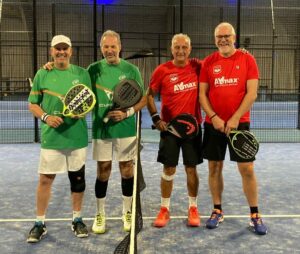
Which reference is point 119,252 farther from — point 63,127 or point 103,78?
point 103,78

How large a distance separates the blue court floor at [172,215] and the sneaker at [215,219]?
1.9 inches

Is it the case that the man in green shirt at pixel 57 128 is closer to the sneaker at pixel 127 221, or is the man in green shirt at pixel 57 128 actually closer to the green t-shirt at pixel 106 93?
the green t-shirt at pixel 106 93

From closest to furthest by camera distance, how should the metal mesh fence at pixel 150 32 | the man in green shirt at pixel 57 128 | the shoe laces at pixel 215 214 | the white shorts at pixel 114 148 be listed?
1. the man in green shirt at pixel 57 128
2. the white shorts at pixel 114 148
3. the shoe laces at pixel 215 214
4. the metal mesh fence at pixel 150 32

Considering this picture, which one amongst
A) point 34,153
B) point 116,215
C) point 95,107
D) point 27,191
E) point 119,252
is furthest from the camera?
point 34,153

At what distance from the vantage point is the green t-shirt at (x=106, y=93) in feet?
12.4

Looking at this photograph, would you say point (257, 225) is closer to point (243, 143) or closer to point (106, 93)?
point (243, 143)

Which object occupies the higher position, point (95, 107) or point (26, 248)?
point (95, 107)

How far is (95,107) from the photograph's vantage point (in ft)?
12.6

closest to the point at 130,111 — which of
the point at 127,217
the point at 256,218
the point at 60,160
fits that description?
the point at 60,160

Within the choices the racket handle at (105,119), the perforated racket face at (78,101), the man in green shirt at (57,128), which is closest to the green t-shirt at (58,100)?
the man in green shirt at (57,128)

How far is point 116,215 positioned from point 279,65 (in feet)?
56.0

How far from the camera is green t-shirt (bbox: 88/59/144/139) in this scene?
3.78 m

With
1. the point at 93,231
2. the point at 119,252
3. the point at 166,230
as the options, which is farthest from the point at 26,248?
the point at 166,230

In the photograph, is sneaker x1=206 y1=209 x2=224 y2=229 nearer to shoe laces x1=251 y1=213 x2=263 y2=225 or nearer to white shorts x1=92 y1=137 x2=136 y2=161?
shoe laces x1=251 y1=213 x2=263 y2=225
